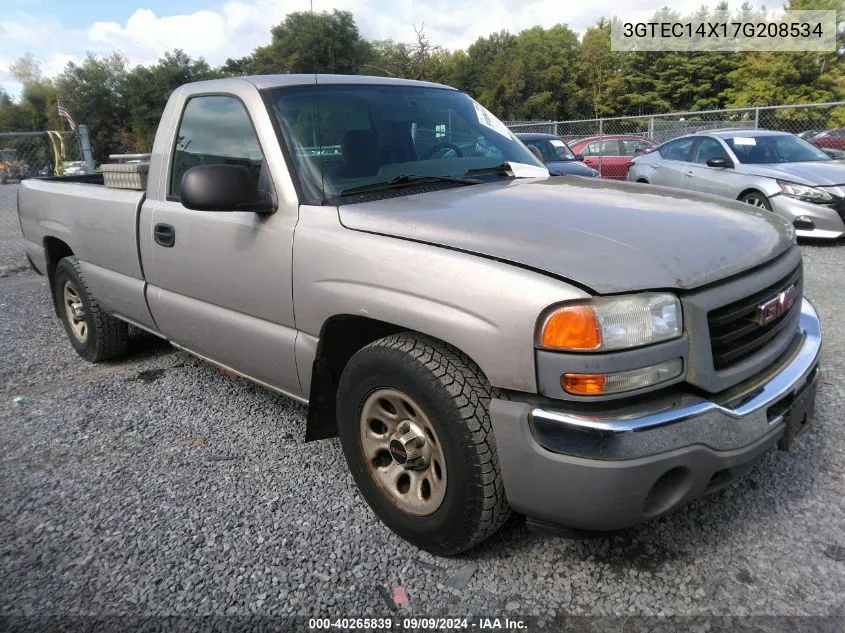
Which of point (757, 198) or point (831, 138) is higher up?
point (831, 138)

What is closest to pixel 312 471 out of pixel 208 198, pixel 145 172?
pixel 208 198

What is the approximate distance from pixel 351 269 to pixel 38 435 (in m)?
2.33

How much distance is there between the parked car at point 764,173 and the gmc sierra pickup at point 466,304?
5.49 meters

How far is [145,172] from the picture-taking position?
381cm

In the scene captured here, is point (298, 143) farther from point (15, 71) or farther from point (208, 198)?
point (15, 71)

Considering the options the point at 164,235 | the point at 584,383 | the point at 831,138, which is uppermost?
the point at 164,235

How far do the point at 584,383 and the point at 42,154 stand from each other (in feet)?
43.4

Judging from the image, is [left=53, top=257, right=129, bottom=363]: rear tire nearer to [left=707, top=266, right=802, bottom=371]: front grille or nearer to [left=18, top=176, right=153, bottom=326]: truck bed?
[left=18, top=176, right=153, bottom=326]: truck bed

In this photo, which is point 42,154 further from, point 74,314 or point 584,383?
point 584,383

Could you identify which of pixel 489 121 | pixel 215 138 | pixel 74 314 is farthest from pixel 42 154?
pixel 489 121

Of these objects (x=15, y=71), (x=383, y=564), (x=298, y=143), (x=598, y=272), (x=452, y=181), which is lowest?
(x=383, y=564)

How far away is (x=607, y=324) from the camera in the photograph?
1.83m

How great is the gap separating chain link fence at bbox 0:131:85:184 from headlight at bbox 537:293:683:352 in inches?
442

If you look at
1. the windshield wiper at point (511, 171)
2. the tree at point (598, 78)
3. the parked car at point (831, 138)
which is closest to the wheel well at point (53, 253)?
the windshield wiper at point (511, 171)
